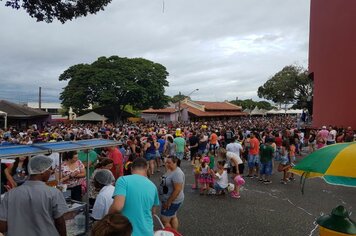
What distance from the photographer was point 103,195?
14.8 ft

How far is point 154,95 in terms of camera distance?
4250 centimetres

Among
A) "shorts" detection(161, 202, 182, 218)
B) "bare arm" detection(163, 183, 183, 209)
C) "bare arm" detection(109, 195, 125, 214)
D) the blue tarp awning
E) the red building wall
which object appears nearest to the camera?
"bare arm" detection(109, 195, 125, 214)

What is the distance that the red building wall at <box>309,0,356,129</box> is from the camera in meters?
19.6

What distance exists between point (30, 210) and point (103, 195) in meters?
1.40

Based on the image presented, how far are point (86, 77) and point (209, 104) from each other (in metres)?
24.6

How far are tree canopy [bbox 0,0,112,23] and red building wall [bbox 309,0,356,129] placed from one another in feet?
54.1

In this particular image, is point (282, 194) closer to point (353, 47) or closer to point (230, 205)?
point (230, 205)

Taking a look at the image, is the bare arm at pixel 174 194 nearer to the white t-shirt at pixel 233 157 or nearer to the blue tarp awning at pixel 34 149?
the blue tarp awning at pixel 34 149

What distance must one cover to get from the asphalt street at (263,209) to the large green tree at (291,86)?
3651 cm

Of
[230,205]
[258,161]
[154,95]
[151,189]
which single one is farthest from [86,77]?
[151,189]

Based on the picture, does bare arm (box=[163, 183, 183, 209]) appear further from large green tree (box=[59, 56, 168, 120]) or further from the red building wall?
large green tree (box=[59, 56, 168, 120])

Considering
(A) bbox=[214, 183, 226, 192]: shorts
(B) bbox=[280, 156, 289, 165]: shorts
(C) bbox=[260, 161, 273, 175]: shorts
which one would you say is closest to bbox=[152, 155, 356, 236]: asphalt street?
(A) bbox=[214, 183, 226, 192]: shorts

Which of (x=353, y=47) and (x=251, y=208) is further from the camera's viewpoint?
(x=353, y=47)

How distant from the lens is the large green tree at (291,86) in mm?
44375
